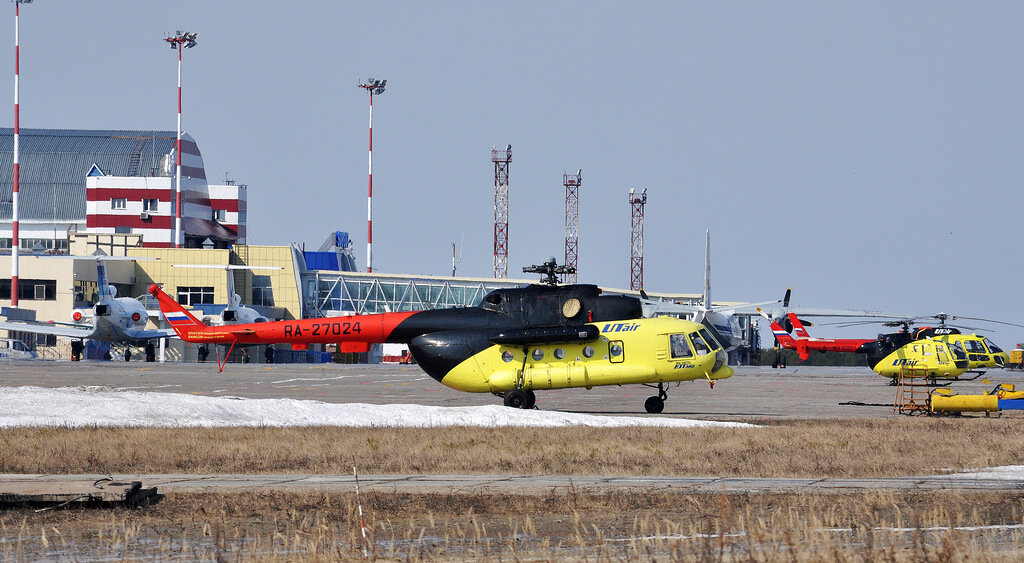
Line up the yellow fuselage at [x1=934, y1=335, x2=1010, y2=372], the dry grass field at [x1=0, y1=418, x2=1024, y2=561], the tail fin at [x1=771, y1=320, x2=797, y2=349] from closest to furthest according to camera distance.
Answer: the dry grass field at [x1=0, y1=418, x2=1024, y2=561]
the yellow fuselage at [x1=934, y1=335, x2=1010, y2=372]
the tail fin at [x1=771, y1=320, x2=797, y2=349]

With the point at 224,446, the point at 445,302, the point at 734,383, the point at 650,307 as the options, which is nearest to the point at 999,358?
the point at 734,383

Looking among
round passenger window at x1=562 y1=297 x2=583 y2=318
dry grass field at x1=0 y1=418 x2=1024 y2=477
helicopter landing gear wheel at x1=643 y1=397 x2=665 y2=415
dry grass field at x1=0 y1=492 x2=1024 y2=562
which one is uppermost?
round passenger window at x1=562 y1=297 x2=583 y2=318

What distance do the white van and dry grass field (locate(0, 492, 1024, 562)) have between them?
271 feet

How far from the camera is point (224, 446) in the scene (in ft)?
65.4

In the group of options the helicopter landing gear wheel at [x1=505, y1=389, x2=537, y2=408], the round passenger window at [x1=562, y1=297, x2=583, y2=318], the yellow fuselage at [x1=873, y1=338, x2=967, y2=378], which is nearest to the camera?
the round passenger window at [x1=562, y1=297, x2=583, y2=318]

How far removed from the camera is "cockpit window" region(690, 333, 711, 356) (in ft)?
100

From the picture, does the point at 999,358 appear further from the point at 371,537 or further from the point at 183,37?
the point at 183,37

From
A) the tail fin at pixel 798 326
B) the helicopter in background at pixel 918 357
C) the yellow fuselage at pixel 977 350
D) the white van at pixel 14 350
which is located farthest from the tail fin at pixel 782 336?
the white van at pixel 14 350

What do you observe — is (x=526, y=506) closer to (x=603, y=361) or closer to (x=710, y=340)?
(x=603, y=361)

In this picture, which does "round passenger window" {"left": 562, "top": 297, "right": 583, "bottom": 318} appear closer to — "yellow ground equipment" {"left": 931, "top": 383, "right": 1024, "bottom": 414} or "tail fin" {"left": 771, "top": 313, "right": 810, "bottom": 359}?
"yellow ground equipment" {"left": 931, "top": 383, "right": 1024, "bottom": 414}

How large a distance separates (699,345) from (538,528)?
64.1 ft

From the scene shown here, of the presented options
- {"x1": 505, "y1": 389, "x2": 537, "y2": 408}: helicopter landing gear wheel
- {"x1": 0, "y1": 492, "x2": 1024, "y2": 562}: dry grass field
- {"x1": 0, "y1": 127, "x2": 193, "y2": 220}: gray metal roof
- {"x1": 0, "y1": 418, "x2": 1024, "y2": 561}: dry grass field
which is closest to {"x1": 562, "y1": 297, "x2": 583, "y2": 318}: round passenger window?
{"x1": 505, "y1": 389, "x2": 537, "y2": 408}: helicopter landing gear wheel

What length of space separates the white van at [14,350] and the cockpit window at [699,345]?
2783 inches

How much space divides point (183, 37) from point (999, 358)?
293 feet
